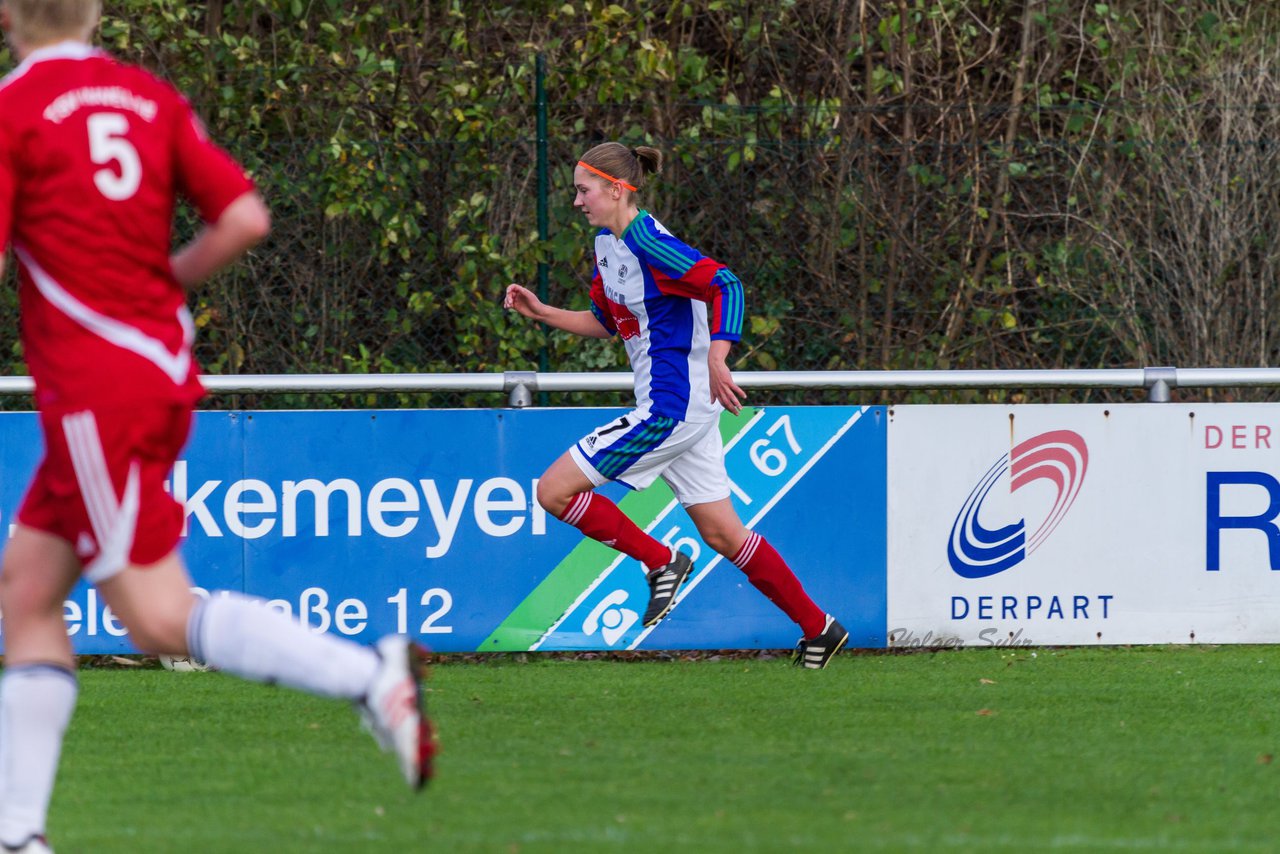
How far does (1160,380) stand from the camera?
311 inches

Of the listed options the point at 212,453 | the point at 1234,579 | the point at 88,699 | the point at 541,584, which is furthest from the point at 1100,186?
the point at 88,699

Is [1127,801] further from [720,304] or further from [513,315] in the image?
[513,315]

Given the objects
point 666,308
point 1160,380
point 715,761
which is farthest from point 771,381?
point 715,761

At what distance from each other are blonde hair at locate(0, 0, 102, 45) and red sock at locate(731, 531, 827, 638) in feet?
13.1

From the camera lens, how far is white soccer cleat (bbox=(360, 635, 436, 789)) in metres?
3.80

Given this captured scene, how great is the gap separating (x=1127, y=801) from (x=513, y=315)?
438 centimetres

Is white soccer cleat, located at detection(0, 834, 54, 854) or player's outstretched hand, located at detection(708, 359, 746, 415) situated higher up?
player's outstretched hand, located at detection(708, 359, 746, 415)

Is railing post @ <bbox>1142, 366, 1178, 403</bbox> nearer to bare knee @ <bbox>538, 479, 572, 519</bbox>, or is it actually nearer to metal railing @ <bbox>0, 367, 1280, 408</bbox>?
metal railing @ <bbox>0, 367, 1280, 408</bbox>

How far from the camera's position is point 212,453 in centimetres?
749

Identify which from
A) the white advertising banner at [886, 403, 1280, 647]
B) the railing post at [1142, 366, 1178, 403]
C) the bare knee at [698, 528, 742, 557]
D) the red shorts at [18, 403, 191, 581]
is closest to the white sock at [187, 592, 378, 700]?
the red shorts at [18, 403, 191, 581]

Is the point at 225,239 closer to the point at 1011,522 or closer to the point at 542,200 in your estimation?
the point at 542,200

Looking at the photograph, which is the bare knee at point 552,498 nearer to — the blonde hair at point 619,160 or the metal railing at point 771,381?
the metal railing at point 771,381

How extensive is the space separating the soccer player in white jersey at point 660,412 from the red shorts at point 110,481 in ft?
10.9

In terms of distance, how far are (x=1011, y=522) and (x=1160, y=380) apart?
2.91ft
